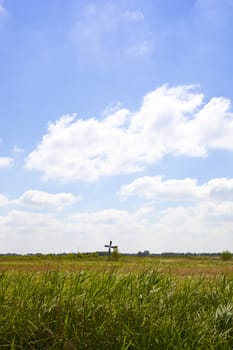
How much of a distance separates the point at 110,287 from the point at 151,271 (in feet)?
3.80

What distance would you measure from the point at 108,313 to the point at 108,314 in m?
0.02

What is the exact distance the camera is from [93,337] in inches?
282

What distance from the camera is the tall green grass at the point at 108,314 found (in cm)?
707

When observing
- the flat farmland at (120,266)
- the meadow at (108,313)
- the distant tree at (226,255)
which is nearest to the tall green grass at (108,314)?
the meadow at (108,313)

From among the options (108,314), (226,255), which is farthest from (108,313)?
(226,255)

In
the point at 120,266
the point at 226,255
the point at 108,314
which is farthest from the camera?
the point at 226,255

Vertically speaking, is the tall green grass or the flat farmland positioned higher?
the flat farmland

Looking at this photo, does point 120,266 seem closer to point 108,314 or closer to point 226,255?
point 108,314

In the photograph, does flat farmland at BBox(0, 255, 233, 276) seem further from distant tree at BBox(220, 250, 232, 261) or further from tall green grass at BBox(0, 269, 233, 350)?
distant tree at BBox(220, 250, 232, 261)

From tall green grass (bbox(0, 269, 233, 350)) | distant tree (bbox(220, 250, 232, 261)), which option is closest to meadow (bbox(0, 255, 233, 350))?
tall green grass (bbox(0, 269, 233, 350))

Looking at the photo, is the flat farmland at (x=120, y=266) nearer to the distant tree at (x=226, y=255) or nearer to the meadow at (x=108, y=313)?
the meadow at (x=108, y=313)

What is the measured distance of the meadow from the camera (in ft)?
23.2

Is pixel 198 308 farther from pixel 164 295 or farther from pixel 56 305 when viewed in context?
pixel 56 305

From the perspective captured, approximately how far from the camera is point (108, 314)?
24.7 feet
